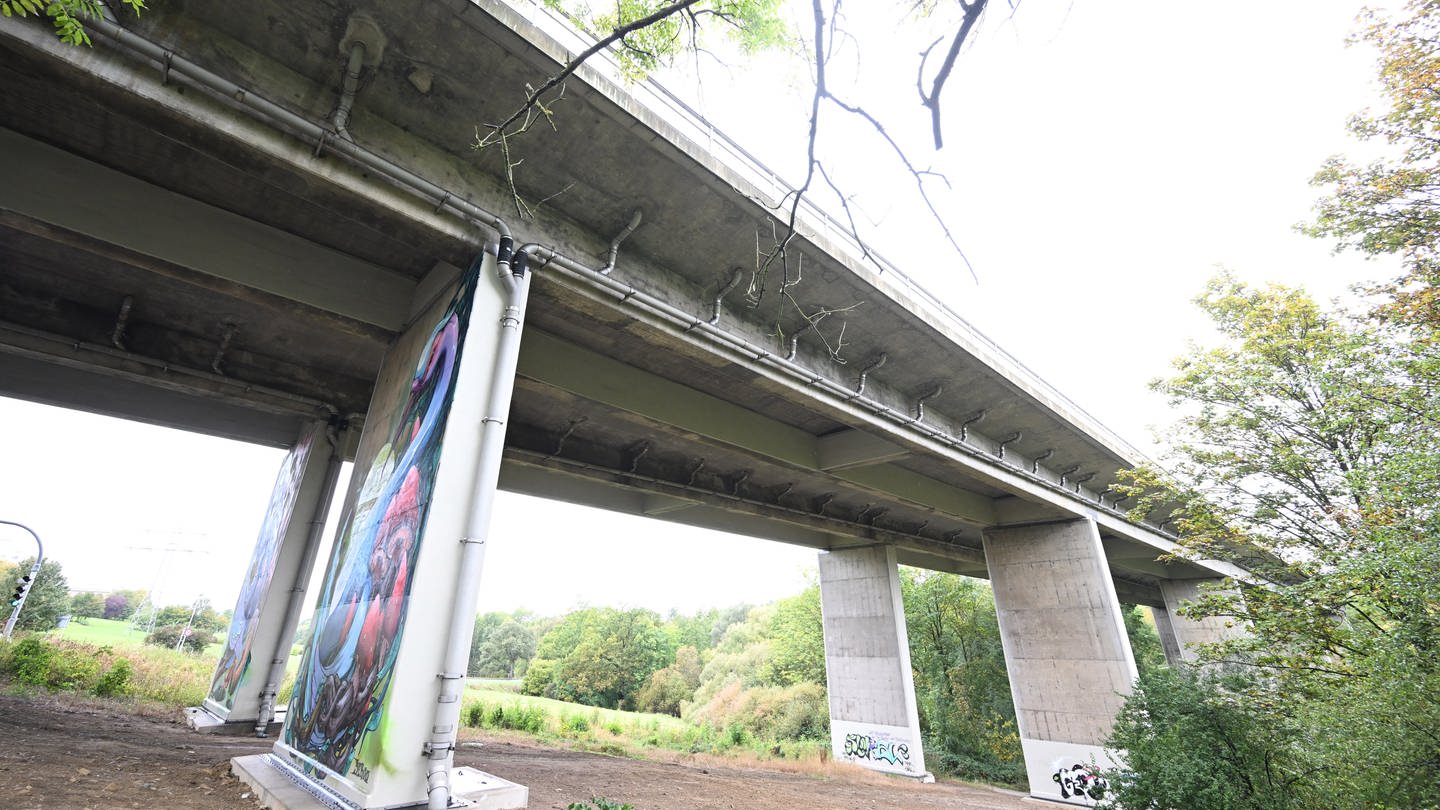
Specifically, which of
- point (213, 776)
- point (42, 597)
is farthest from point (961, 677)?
point (42, 597)

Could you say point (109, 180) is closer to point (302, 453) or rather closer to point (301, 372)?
point (301, 372)

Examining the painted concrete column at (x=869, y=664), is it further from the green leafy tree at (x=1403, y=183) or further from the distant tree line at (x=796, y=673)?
the green leafy tree at (x=1403, y=183)

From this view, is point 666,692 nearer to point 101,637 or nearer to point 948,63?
point 101,637

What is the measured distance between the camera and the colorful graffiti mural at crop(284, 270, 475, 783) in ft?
16.3

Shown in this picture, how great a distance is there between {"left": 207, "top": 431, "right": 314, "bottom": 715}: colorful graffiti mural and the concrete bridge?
0.35 ft

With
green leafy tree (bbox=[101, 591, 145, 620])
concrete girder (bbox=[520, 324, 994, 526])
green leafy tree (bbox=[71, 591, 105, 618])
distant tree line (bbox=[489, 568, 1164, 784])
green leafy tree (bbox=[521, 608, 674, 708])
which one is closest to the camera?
concrete girder (bbox=[520, 324, 994, 526])

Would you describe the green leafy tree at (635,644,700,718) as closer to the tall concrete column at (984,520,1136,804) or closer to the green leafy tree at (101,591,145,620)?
the tall concrete column at (984,520,1136,804)

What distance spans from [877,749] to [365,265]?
21728 mm

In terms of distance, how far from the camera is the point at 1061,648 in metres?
15.8

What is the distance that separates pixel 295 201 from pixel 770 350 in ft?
21.1

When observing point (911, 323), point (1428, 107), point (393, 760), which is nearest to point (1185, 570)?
point (1428, 107)

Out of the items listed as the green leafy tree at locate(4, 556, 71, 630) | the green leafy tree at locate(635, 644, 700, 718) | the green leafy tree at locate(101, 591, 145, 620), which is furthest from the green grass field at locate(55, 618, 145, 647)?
the green leafy tree at locate(635, 644, 700, 718)

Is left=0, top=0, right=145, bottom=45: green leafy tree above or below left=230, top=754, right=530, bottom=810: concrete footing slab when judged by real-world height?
above

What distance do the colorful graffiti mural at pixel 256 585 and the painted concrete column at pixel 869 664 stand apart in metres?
18.4
